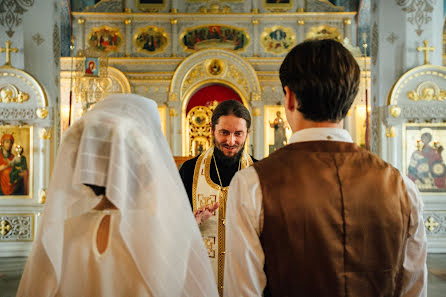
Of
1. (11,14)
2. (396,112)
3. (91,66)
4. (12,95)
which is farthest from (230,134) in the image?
(91,66)

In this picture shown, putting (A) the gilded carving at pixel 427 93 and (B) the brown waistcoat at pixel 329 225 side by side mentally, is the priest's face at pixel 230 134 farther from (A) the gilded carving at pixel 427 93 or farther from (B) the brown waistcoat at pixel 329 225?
(A) the gilded carving at pixel 427 93

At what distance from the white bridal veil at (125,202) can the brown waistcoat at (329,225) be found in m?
0.45

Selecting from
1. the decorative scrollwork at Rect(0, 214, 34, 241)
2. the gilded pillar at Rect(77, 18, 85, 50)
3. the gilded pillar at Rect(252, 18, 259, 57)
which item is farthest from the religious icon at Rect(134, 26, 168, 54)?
the decorative scrollwork at Rect(0, 214, 34, 241)

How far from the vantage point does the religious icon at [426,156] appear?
6.49 metres

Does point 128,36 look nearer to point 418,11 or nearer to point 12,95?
point 12,95

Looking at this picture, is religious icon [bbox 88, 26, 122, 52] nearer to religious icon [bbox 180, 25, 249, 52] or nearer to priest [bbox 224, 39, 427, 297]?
religious icon [bbox 180, 25, 249, 52]

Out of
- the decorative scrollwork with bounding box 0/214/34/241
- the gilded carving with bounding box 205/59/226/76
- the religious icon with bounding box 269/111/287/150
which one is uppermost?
the gilded carving with bounding box 205/59/226/76

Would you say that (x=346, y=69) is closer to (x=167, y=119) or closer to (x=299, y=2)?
(x=167, y=119)

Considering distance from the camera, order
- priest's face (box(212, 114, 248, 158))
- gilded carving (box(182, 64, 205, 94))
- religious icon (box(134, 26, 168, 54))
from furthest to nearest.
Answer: religious icon (box(134, 26, 168, 54))
gilded carving (box(182, 64, 205, 94))
priest's face (box(212, 114, 248, 158))

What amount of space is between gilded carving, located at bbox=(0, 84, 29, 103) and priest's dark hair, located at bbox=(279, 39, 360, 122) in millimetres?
6376

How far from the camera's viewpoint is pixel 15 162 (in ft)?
22.4

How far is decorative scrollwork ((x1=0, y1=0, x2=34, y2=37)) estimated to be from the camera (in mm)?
6711

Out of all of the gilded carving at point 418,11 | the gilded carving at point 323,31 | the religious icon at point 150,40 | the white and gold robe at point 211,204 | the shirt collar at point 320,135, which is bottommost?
the white and gold robe at point 211,204

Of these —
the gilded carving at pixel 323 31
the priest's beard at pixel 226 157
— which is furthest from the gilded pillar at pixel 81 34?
the priest's beard at pixel 226 157
